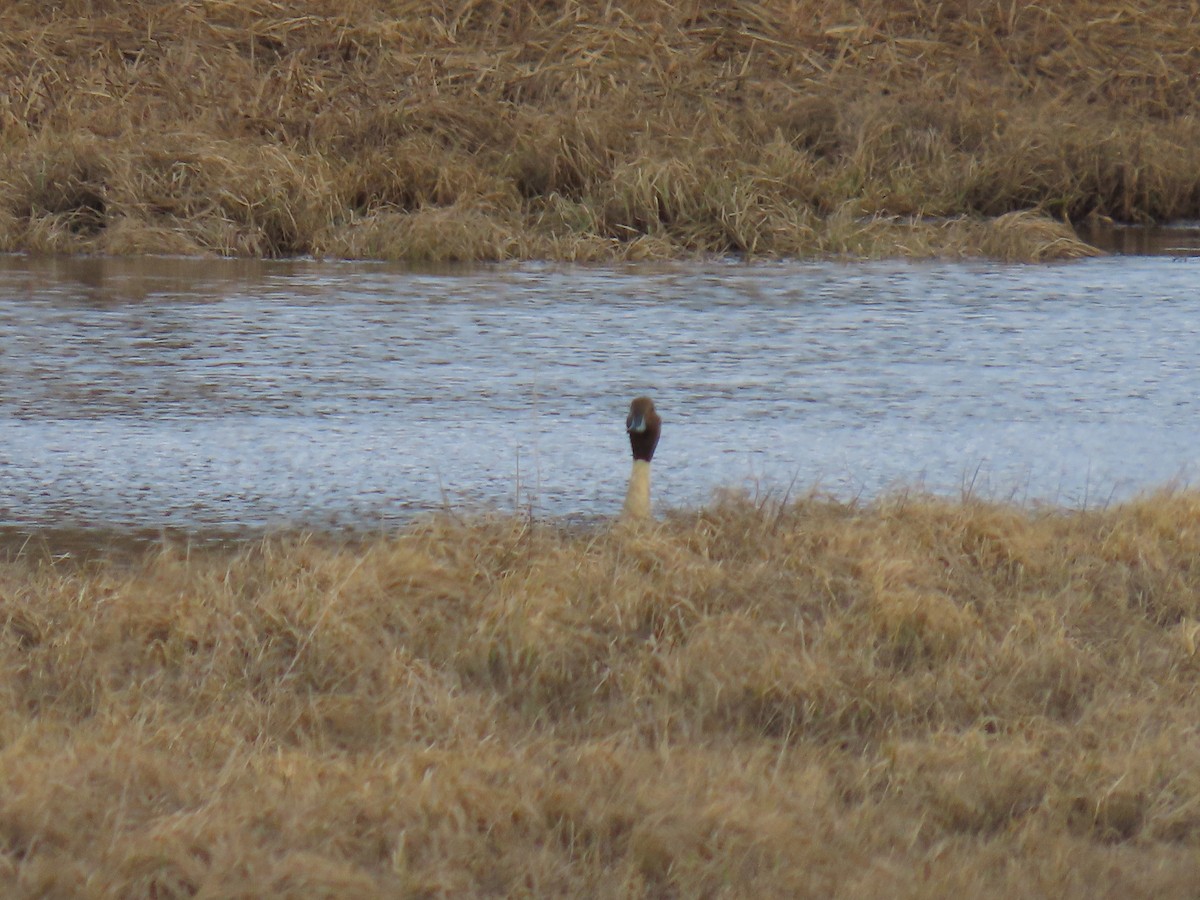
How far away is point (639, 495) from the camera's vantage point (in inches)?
260

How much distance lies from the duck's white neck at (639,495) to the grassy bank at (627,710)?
0.41 feet

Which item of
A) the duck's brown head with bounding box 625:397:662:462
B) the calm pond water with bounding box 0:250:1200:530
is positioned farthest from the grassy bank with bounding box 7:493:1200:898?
the calm pond water with bounding box 0:250:1200:530

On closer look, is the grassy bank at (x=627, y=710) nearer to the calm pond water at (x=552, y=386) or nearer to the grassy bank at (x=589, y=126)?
the calm pond water at (x=552, y=386)

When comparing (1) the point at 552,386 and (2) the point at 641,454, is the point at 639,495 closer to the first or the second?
(2) the point at 641,454

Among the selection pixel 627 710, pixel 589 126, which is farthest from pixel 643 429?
pixel 589 126

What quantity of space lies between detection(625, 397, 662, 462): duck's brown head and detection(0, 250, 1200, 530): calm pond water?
427 millimetres

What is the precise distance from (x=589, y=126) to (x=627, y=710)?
13176mm

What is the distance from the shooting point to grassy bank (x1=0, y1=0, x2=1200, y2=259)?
15.8 meters

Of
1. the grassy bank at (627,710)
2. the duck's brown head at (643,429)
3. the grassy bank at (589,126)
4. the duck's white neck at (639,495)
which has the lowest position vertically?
the grassy bank at (627,710)

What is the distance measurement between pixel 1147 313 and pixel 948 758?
340 inches

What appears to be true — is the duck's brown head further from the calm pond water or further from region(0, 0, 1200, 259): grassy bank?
region(0, 0, 1200, 259): grassy bank

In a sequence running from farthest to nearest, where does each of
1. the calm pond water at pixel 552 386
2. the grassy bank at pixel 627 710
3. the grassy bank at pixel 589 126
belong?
1. the grassy bank at pixel 589 126
2. the calm pond water at pixel 552 386
3. the grassy bank at pixel 627 710

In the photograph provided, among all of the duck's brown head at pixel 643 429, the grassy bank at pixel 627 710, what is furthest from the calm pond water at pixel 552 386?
the grassy bank at pixel 627 710

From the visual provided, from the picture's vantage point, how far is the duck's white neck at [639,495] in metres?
6.57
